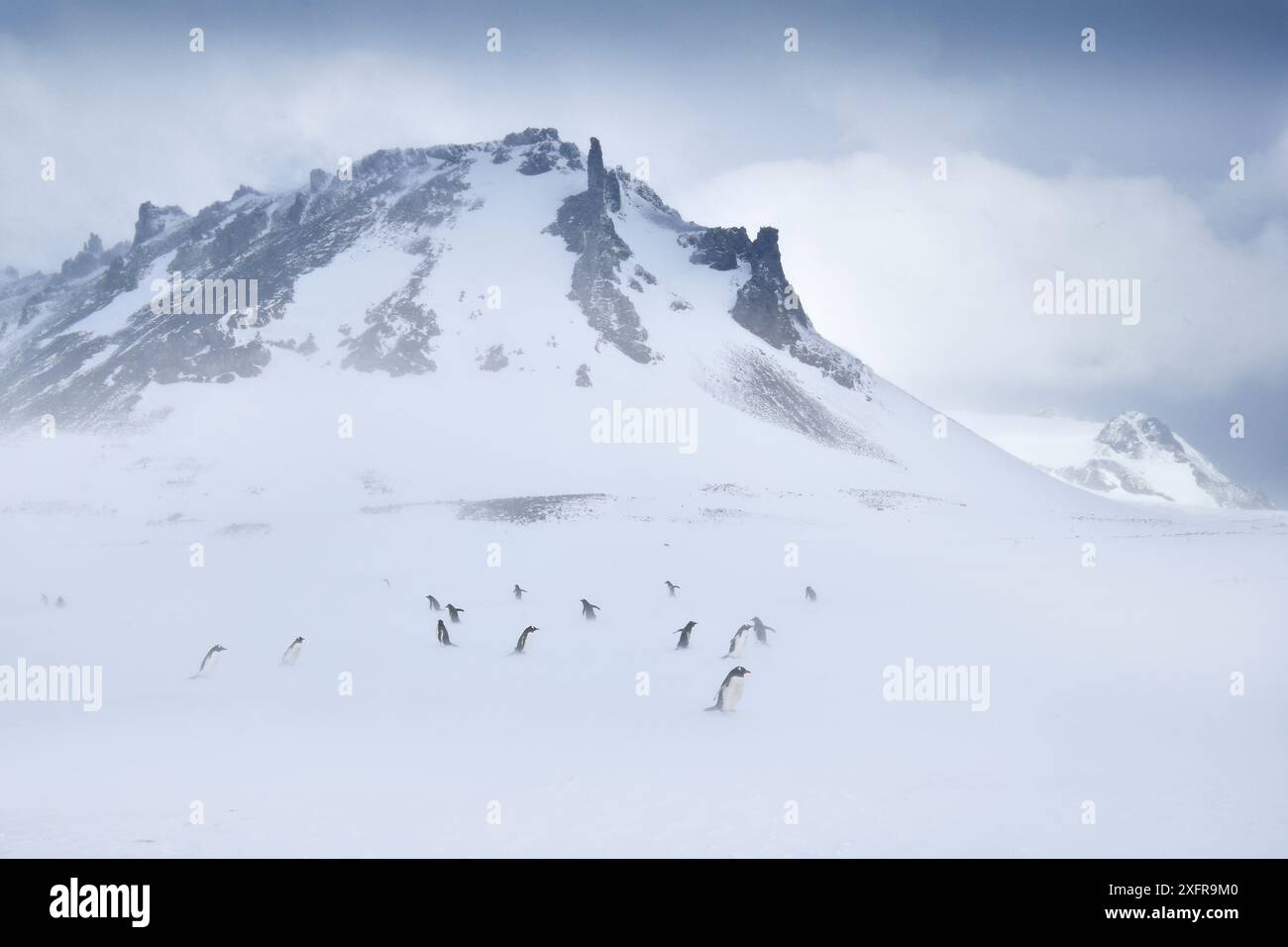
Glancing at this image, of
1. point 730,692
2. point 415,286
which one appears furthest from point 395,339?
point 730,692

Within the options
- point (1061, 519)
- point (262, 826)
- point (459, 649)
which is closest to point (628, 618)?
point (459, 649)

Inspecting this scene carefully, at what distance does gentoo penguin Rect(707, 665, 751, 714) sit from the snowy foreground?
1.29 ft

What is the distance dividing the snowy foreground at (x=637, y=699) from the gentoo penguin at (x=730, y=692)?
0.39 metres

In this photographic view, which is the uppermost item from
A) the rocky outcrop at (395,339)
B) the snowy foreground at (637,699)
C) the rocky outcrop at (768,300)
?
the rocky outcrop at (768,300)

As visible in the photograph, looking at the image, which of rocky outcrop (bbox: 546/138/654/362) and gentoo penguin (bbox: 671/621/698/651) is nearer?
gentoo penguin (bbox: 671/621/698/651)

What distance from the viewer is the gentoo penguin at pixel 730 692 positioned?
1495 centimetres

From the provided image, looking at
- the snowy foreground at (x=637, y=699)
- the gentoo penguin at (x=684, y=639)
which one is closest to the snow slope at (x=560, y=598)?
the snowy foreground at (x=637, y=699)

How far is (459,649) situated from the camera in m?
21.8

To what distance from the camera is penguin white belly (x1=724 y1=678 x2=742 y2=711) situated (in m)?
14.9

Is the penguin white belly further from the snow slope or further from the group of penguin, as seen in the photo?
the snow slope

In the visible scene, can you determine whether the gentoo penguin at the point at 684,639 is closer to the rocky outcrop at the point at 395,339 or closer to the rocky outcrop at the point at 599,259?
the rocky outcrop at the point at 395,339

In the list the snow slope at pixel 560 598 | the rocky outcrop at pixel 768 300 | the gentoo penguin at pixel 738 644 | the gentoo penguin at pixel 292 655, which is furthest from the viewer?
the rocky outcrop at pixel 768 300

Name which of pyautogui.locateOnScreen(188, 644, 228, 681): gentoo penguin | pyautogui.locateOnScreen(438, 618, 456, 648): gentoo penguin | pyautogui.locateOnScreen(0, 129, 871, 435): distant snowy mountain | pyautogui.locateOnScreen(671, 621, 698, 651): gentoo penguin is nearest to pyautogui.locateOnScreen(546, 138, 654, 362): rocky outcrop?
pyautogui.locateOnScreen(0, 129, 871, 435): distant snowy mountain
